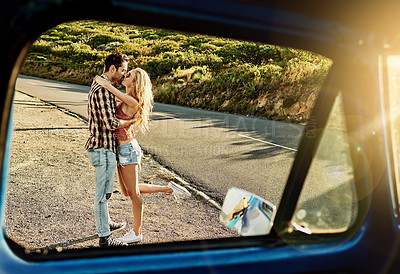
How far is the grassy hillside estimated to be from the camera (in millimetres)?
17469

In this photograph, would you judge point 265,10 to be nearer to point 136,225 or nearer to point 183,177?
point 136,225

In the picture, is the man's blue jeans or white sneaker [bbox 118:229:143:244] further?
white sneaker [bbox 118:229:143:244]

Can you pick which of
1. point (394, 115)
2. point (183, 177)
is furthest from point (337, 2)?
point (183, 177)

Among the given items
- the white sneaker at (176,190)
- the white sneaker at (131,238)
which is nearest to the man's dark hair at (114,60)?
the white sneaker at (176,190)

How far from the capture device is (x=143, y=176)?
6.77 metres

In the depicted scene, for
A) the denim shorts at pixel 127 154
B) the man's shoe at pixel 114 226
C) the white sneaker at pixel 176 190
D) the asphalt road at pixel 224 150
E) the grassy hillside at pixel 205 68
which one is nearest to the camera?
the denim shorts at pixel 127 154

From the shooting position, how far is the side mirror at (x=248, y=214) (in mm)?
1343

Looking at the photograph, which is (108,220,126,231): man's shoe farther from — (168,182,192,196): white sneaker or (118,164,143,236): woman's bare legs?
(168,182,192,196): white sneaker

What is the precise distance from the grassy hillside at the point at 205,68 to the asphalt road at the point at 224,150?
7.33ft

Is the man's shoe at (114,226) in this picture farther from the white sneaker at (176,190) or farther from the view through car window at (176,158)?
the white sneaker at (176,190)

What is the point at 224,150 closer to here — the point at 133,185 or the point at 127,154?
the point at 133,185

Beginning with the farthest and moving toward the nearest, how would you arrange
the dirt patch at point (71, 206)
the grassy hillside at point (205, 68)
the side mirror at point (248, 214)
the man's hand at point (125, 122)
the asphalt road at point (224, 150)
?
the grassy hillside at point (205, 68)
the asphalt road at point (224, 150)
the dirt patch at point (71, 206)
the man's hand at point (125, 122)
the side mirror at point (248, 214)

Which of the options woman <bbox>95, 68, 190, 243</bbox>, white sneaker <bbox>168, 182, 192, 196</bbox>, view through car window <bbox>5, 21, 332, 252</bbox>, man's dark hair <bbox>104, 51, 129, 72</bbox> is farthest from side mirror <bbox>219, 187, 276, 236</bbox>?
white sneaker <bbox>168, 182, 192, 196</bbox>

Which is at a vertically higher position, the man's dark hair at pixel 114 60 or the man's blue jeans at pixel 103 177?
the man's dark hair at pixel 114 60
